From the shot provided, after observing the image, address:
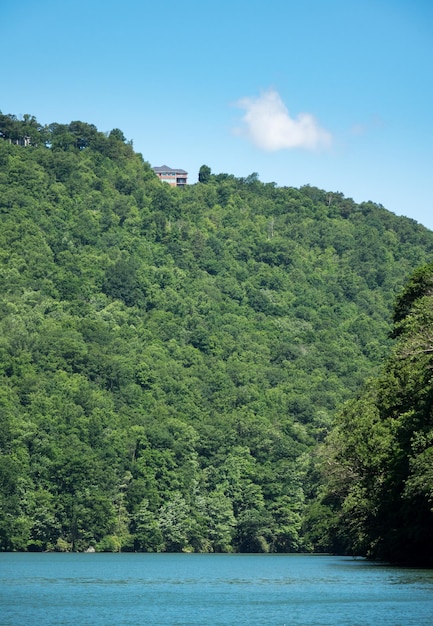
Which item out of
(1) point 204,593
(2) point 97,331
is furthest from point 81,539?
(1) point 204,593

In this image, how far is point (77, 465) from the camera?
436ft

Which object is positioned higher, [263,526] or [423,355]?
[423,355]

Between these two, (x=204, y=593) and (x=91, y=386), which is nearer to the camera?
(x=204, y=593)

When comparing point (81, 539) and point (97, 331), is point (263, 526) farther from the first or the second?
point (97, 331)

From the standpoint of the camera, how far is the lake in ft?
160

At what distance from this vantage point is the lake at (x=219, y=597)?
48719 millimetres

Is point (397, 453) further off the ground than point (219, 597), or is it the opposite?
point (397, 453)

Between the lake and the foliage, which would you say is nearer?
the lake

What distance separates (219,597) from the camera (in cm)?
5916

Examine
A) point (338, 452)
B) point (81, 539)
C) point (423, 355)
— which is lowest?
point (81, 539)

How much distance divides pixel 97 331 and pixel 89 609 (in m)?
133

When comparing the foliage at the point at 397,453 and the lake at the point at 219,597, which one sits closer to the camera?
the lake at the point at 219,597

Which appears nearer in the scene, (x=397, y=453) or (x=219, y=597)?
(x=219, y=597)

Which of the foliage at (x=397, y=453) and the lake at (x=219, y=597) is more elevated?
the foliage at (x=397, y=453)
